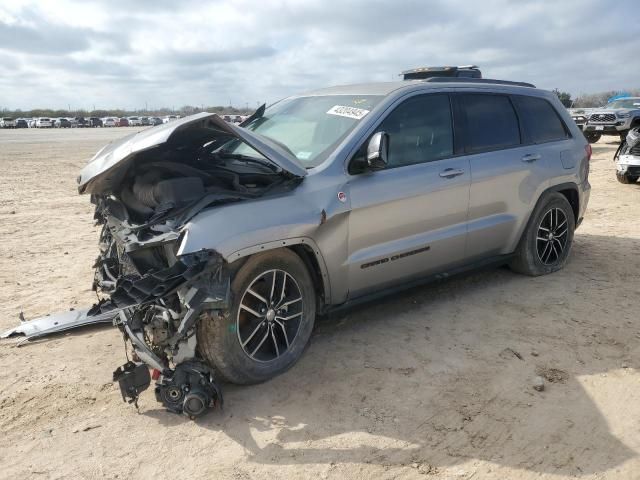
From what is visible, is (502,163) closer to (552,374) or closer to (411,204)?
(411,204)

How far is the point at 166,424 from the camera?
3283mm

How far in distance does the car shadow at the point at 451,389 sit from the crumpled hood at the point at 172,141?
1.48 m

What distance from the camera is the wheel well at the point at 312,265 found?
382cm

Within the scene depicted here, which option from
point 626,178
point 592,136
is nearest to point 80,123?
point 592,136

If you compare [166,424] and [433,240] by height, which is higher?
[433,240]

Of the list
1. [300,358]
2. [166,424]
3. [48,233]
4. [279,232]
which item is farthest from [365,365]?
[48,233]

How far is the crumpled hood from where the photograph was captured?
344 centimetres

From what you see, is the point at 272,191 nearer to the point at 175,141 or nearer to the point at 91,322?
the point at 175,141

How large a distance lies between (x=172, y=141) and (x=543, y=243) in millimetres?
3926

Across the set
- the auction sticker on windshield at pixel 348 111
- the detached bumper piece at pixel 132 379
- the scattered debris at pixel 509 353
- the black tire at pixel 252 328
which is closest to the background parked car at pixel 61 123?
the auction sticker on windshield at pixel 348 111

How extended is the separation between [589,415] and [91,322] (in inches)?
150

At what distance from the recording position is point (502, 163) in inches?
198

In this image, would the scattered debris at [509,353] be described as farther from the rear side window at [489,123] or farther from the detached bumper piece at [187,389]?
the detached bumper piece at [187,389]

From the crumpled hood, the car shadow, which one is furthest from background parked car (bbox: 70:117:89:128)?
the car shadow
